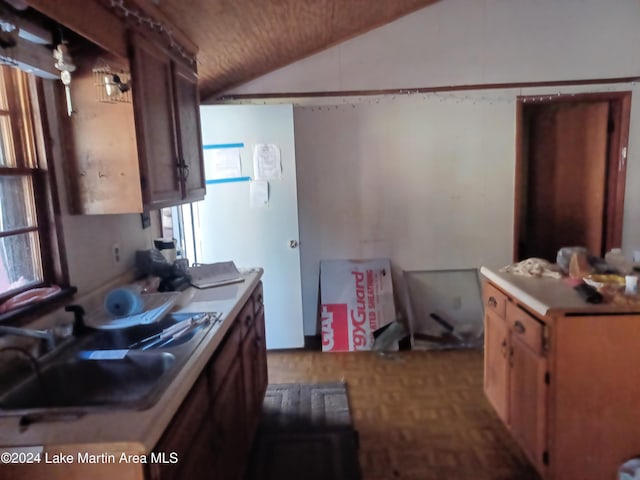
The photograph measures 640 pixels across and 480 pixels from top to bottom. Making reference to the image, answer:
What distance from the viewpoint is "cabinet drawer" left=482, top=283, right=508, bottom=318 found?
2238 millimetres

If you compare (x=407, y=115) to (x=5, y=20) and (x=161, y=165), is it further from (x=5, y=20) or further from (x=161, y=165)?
(x=5, y=20)

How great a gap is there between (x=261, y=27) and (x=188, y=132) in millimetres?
817

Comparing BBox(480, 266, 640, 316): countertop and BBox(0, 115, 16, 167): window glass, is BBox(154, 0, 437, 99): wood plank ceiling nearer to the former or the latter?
BBox(0, 115, 16, 167): window glass

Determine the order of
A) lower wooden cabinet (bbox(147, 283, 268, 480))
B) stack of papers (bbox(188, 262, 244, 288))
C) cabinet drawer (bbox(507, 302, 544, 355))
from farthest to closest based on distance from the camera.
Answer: stack of papers (bbox(188, 262, 244, 288)) → cabinet drawer (bbox(507, 302, 544, 355)) → lower wooden cabinet (bbox(147, 283, 268, 480))

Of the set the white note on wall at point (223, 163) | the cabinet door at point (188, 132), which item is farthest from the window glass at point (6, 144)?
the white note on wall at point (223, 163)

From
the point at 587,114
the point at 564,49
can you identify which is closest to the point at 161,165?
the point at 564,49

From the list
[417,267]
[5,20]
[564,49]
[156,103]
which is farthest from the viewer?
[417,267]

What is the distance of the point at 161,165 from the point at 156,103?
27 cm

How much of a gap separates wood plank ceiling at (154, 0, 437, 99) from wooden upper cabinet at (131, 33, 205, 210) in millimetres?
225

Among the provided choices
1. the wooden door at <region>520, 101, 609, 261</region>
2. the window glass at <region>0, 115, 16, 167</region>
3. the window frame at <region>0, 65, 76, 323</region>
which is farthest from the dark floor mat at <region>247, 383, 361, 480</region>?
the wooden door at <region>520, 101, 609, 261</region>

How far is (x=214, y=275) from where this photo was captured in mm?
2502

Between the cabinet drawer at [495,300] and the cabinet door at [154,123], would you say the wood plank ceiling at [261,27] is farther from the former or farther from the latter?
the cabinet drawer at [495,300]

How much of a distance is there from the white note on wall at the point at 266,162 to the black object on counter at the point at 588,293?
2.25m

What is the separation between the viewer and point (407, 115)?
3.66m
